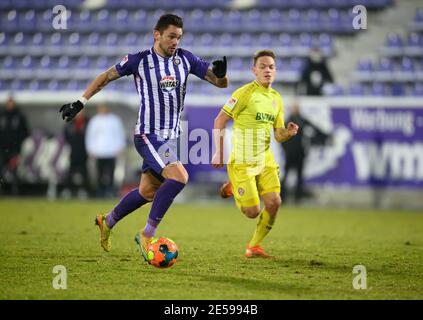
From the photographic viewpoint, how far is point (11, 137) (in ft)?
55.4

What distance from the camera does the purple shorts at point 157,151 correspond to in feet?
22.6

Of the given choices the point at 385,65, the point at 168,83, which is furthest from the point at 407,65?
the point at 168,83

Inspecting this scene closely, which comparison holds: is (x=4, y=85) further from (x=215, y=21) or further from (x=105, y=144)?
(x=215, y=21)

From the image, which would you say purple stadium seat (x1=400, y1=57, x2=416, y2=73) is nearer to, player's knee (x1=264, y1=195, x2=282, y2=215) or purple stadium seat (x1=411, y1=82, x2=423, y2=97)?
purple stadium seat (x1=411, y1=82, x2=423, y2=97)

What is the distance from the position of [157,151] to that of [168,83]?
2.05 ft

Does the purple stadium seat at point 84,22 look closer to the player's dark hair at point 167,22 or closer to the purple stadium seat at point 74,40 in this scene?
the purple stadium seat at point 74,40

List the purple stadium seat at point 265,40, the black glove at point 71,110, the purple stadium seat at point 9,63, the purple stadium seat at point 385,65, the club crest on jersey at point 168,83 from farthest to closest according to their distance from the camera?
the purple stadium seat at point 9,63 < the purple stadium seat at point 265,40 < the purple stadium seat at point 385,65 < the club crest on jersey at point 168,83 < the black glove at point 71,110

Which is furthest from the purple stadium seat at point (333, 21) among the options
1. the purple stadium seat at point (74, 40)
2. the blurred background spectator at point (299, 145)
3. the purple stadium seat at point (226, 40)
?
the purple stadium seat at point (74, 40)

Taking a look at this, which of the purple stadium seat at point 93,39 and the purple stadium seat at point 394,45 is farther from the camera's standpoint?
the purple stadium seat at point 93,39

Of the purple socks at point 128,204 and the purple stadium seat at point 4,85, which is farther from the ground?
the purple stadium seat at point 4,85

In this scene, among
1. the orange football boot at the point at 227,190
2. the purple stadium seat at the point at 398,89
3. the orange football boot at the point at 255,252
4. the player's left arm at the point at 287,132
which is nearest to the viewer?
the player's left arm at the point at 287,132

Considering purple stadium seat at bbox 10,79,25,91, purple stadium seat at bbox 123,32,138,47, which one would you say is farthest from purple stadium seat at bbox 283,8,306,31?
purple stadium seat at bbox 10,79,25,91

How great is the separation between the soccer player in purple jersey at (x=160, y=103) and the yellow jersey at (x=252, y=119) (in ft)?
2.49
